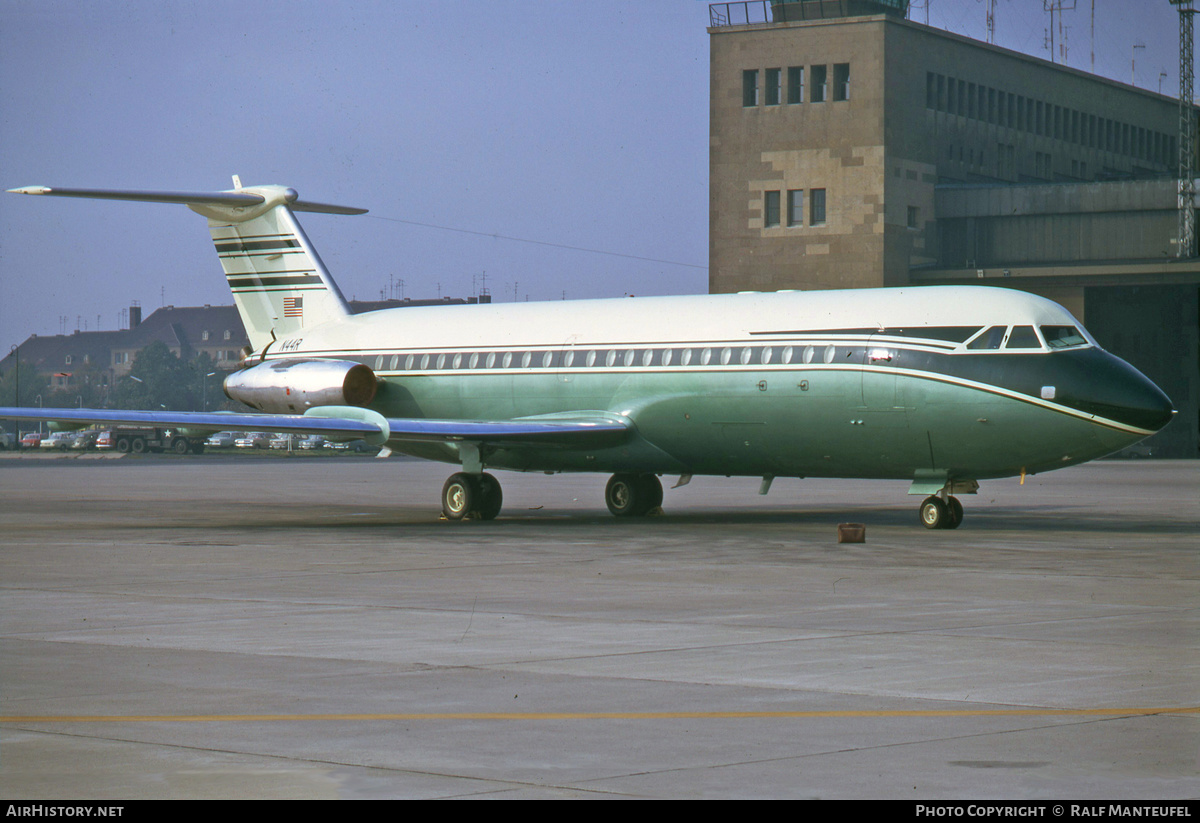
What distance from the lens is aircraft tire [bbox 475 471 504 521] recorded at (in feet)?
92.4

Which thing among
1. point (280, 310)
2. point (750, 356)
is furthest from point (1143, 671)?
point (280, 310)

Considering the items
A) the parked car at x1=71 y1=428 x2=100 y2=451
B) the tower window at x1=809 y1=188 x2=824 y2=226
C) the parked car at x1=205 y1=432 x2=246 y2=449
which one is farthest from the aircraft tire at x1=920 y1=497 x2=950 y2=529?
the parked car at x1=205 y1=432 x2=246 y2=449

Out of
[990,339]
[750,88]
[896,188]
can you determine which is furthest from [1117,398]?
[750,88]

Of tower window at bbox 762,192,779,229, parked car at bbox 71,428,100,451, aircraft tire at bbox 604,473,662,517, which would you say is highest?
tower window at bbox 762,192,779,229

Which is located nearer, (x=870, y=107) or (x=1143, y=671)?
(x=1143, y=671)

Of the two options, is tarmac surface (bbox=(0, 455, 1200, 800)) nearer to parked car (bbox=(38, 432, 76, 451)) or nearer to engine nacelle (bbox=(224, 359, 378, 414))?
engine nacelle (bbox=(224, 359, 378, 414))

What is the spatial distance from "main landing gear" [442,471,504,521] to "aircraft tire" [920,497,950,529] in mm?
7640

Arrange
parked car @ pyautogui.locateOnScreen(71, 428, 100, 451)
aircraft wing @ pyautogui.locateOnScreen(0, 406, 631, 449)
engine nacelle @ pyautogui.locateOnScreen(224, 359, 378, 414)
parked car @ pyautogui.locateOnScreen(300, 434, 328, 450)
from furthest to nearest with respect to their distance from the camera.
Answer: parked car @ pyautogui.locateOnScreen(300, 434, 328, 450), parked car @ pyautogui.locateOnScreen(71, 428, 100, 451), engine nacelle @ pyautogui.locateOnScreen(224, 359, 378, 414), aircraft wing @ pyautogui.locateOnScreen(0, 406, 631, 449)

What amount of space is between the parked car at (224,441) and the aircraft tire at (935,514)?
265 ft

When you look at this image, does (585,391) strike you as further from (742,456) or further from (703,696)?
(703,696)

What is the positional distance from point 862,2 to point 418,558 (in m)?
63.9

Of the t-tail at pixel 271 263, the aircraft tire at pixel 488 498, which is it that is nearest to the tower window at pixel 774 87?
the t-tail at pixel 271 263

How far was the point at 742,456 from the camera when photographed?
26375 millimetres
